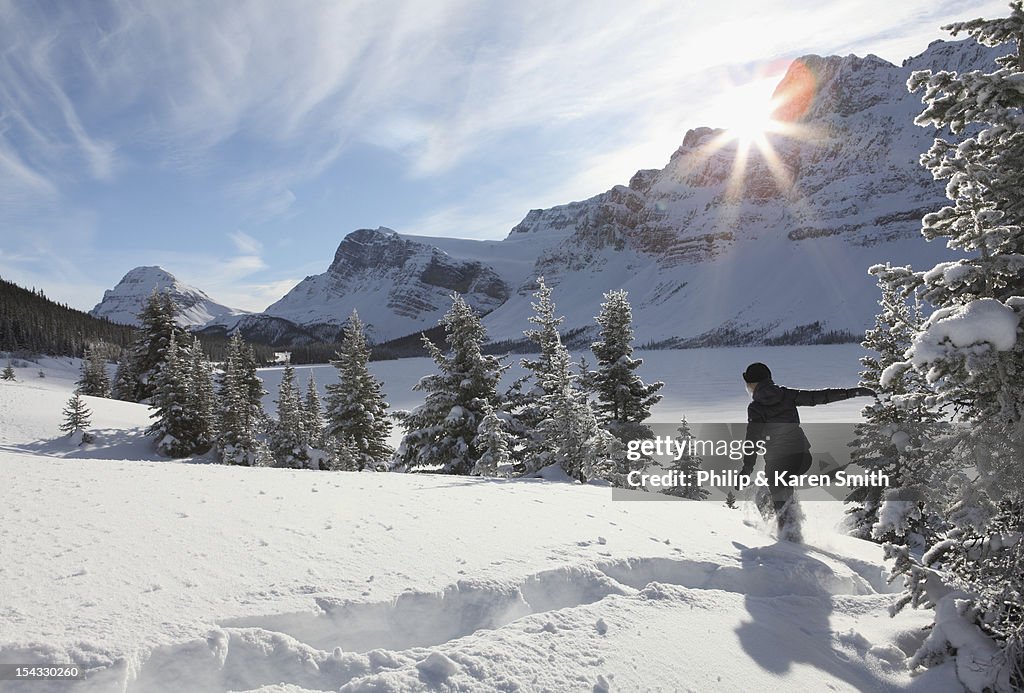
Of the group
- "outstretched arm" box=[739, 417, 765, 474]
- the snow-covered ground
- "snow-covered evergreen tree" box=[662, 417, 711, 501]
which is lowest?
"snow-covered evergreen tree" box=[662, 417, 711, 501]

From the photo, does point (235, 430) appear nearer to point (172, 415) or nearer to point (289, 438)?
point (172, 415)

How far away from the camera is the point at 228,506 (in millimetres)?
5738

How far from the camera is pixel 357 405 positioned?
2794 centimetres

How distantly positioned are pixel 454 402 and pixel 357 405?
9.96 metres

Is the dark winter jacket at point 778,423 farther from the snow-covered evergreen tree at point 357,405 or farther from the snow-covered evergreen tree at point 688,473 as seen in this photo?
the snow-covered evergreen tree at point 357,405

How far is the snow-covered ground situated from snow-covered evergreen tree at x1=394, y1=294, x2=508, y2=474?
12311 mm

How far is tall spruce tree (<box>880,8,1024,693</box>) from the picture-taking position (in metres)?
3.56

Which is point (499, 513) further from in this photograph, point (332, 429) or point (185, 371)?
point (185, 371)

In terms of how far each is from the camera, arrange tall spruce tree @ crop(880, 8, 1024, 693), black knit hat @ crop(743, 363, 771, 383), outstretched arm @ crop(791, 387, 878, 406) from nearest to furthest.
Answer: tall spruce tree @ crop(880, 8, 1024, 693), outstretched arm @ crop(791, 387, 878, 406), black knit hat @ crop(743, 363, 771, 383)

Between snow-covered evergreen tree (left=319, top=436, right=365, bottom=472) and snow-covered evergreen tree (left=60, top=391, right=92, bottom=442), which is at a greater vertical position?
snow-covered evergreen tree (left=60, top=391, right=92, bottom=442)

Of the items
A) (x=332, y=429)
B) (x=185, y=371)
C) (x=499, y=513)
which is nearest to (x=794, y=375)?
(x=332, y=429)

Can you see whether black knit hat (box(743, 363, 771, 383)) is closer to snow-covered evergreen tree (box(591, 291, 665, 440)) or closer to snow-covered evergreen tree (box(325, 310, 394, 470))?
snow-covered evergreen tree (box(591, 291, 665, 440))

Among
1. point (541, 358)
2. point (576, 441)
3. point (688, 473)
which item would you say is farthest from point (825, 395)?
point (688, 473)

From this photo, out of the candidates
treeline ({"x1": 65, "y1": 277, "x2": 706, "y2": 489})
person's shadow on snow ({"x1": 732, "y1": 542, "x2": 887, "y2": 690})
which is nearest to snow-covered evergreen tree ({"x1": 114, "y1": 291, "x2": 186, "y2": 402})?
treeline ({"x1": 65, "y1": 277, "x2": 706, "y2": 489})
